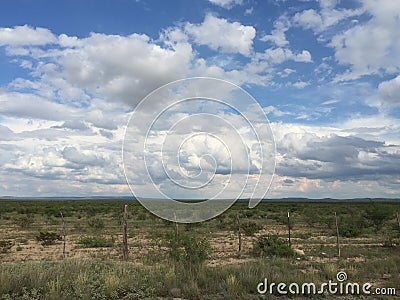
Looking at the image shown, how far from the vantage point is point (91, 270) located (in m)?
9.98

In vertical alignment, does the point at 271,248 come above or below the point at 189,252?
below

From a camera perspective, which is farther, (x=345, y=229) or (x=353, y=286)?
(x=345, y=229)

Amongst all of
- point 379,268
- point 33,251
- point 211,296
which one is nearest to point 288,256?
point 379,268

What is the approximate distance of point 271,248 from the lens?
52.7 ft

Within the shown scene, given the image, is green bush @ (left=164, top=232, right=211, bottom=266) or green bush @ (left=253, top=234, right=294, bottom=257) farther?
green bush @ (left=253, top=234, right=294, bottom=257)

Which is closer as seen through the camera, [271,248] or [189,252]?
[189,252]

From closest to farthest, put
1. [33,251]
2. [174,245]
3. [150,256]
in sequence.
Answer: [174,245]
[150,256]
[33,251]

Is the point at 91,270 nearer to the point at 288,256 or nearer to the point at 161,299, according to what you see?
the point at 161,299

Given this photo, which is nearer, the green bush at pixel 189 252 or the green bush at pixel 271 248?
the green bush at pixel 189 252

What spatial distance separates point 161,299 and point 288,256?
329 inches

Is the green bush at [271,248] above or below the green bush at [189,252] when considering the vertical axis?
below

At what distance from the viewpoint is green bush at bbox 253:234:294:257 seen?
15.5 m

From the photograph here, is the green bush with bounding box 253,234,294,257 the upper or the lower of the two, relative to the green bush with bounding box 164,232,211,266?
lower

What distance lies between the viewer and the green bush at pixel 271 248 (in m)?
15.5
